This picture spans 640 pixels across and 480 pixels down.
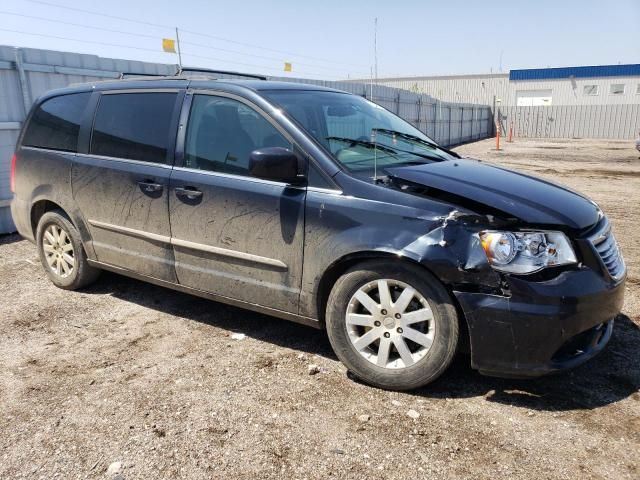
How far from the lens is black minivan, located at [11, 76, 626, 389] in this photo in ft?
9.08

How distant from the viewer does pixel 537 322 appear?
269 centimetres

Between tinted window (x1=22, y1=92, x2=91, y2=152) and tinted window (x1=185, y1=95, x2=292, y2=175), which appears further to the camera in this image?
tinted window (x1=22, y1=92, x2=91, y2=152)

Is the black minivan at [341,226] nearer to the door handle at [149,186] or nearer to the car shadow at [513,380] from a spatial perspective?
the door handle at [149,186]

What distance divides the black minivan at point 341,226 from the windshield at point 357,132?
0.02 meters

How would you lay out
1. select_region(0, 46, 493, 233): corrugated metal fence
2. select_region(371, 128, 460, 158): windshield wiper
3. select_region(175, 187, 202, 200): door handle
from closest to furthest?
select_region(175, 187, 202, 200): door handle
select_region(371, 128, 460, 158): windshield wiper
select_region(0, 46, 493, 233): corrugated metal fence

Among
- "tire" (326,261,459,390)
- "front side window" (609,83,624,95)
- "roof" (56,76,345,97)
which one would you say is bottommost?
"tire" (326,261,459,390)


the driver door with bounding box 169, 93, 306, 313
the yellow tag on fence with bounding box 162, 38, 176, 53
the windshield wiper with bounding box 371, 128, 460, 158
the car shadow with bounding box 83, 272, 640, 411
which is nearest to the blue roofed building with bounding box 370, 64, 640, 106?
the yellow tag on fence with bounding box 162, 38, 176, 53

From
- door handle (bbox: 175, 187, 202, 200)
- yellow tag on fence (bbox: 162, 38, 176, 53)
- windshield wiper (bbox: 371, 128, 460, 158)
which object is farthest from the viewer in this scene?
yellow tag on fence (bbox: 162, 38, 176, 53)

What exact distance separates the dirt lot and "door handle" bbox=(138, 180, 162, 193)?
109cm

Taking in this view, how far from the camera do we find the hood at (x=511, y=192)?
2869 millimetres

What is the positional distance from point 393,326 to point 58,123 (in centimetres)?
360

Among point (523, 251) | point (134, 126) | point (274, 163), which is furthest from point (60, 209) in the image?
point (523, 251)

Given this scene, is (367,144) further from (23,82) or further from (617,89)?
(617,89)

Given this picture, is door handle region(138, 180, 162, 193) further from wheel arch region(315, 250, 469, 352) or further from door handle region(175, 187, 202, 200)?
wheel arch region(315, 250, 469, 352)
